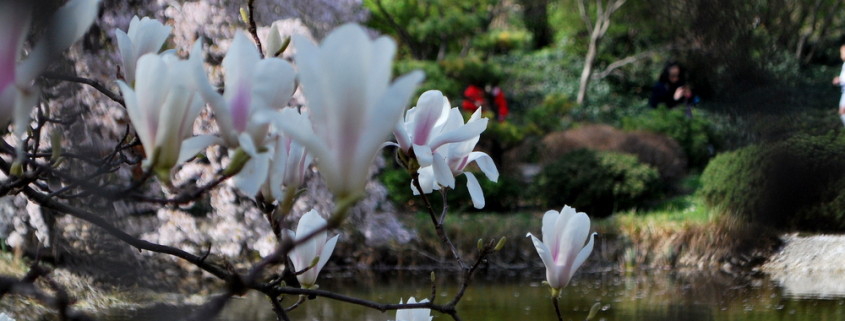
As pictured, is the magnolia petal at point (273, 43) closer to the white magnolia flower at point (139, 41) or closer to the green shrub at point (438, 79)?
the white magnolia flower at point (139, 41)

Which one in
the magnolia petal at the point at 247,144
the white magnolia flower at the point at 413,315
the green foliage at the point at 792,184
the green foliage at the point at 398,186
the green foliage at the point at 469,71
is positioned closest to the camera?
the magnolia petal at the point at 247,144

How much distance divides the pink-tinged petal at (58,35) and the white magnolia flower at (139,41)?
210mm

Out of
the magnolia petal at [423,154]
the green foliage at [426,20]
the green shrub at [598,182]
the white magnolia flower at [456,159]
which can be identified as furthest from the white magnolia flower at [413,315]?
the green foliage at [426,20]

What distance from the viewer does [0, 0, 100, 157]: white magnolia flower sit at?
357 millimetres

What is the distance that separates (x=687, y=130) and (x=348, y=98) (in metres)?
8.68

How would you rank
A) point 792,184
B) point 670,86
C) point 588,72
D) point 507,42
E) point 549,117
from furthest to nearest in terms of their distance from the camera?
1. point 507,42
2. point 588,72
3. point 670,86
4. point 549,117
5. point 792,184

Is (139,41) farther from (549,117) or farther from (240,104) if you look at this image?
(549,117)

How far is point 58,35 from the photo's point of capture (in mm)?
414

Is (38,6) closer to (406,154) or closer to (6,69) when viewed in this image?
(6,69)

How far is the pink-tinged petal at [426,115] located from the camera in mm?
743

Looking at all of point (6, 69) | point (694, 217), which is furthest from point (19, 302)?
point (694, 217)

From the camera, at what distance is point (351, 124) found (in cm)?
40

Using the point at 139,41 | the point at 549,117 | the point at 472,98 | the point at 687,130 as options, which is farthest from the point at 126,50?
the point at 549,117

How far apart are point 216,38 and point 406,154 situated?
370cm
